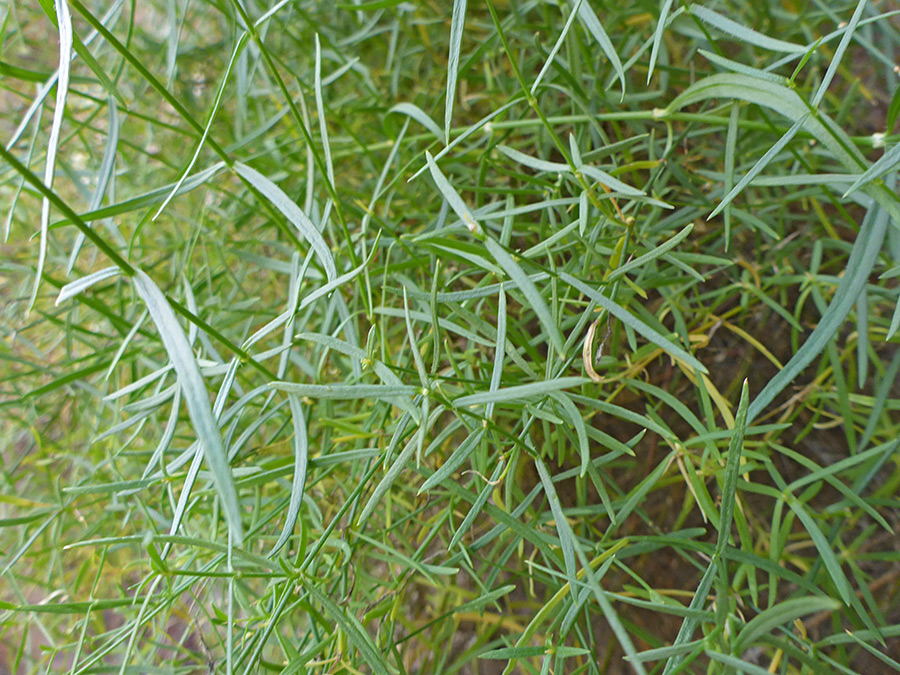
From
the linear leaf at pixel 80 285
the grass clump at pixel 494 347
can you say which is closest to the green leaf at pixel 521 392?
the grass clump at pixel 494 347

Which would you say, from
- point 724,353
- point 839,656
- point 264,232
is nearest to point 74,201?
point 264,232

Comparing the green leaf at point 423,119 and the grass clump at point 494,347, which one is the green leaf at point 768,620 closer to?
the grass clump at point 494,347

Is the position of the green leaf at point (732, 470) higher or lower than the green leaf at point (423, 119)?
lower

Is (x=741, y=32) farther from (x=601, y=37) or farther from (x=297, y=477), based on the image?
(x=297, y=477)

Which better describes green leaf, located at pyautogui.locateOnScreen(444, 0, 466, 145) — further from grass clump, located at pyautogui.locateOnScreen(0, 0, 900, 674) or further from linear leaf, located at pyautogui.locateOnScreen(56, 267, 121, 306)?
linear leaf, located at pyautogui.locateOnScreen(56, 267, 121, 306)

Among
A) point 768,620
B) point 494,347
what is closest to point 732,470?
point 768,620

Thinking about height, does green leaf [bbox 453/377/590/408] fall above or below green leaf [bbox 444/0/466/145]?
below

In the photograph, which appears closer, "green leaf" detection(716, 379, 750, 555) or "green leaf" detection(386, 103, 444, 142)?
"green leaf" detection(716, 379, 750, 555)

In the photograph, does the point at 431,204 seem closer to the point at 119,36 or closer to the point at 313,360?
the point at 313,360

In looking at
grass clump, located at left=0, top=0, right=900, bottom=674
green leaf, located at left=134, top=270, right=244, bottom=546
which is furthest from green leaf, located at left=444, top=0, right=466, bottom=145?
green leaf, located at left=134, top=270, right=244, bottom=546
